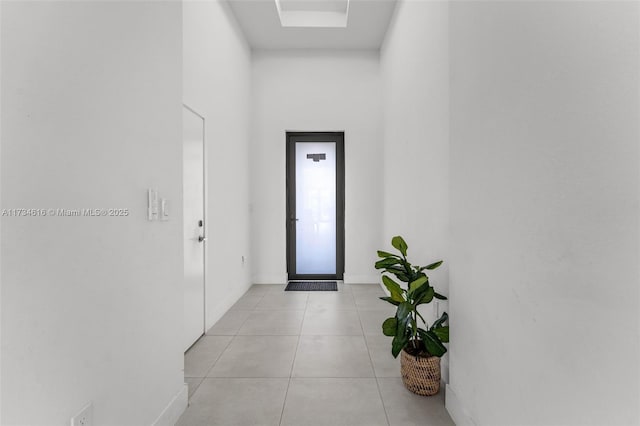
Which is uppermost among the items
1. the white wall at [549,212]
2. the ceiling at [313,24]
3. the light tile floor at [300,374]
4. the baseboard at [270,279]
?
the ceiling at [313,24]

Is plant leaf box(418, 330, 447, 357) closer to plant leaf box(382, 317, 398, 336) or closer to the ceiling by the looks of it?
plant leaf box(382, 317, 398, 336)

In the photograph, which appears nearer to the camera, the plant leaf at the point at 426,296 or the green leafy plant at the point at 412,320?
the green leafy plant at the point at 412,320

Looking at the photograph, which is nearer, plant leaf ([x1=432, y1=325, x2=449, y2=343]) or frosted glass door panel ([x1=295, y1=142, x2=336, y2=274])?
plant leaf ([x1=432, y1=325, x2=449, y2=343])

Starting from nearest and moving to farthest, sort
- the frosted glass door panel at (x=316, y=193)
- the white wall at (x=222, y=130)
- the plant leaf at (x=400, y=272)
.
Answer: the plant leaf at (x=400, y=272)
the white wall at (x=222, y=130)
the frosted glass door panel at (x=316, y=193)

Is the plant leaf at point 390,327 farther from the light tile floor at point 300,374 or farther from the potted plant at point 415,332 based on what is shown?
the light tile floor at point 300,374

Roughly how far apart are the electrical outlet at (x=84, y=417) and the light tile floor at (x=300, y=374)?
28.9 inches

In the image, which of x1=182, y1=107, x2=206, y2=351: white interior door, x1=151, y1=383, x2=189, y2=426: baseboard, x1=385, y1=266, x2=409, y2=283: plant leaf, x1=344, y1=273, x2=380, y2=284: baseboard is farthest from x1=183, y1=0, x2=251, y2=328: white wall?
x1=385, y1=266, x2=409, y2=283: plant leaf

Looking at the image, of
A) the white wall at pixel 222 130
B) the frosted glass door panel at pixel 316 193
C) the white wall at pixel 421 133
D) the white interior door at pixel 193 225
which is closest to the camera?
the white wall at pixel 421 133

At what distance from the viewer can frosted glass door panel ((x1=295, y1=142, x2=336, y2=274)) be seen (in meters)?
5.18

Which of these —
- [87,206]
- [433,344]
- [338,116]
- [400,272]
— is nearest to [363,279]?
[338,116]

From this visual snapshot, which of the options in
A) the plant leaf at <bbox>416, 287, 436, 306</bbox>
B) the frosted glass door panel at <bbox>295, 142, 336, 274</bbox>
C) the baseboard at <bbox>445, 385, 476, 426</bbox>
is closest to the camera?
the baseboard at <bbox>445, 385, 476, 426</bbox>

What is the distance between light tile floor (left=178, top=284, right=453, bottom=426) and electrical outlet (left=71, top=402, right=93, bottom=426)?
0.73 metres

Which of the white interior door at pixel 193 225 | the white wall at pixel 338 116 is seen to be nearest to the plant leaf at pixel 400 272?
the white interior door at pixel 193 225

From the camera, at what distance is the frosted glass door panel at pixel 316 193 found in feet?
17.0
